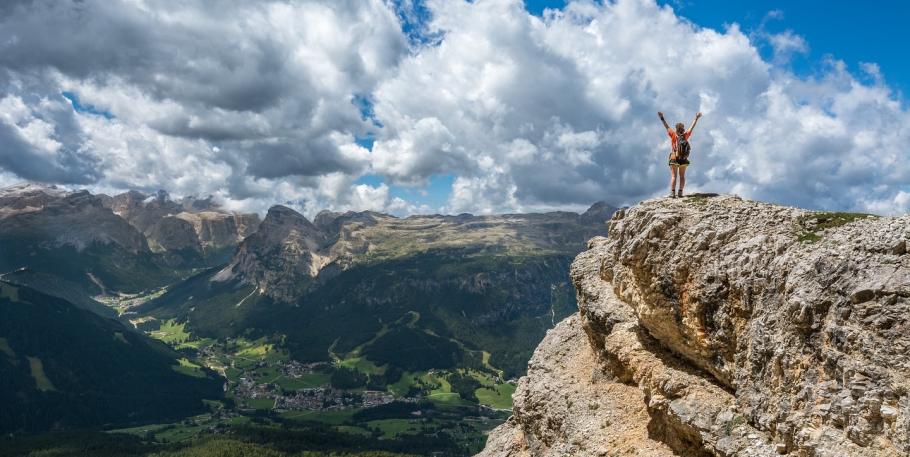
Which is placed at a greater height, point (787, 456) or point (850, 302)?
point (850, 302)

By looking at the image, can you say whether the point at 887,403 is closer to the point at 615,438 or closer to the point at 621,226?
the point at 615,438

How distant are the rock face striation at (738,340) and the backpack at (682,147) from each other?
3176 mm

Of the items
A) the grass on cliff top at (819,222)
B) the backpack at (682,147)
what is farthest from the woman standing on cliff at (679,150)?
the grass on cliff top at (819,222)

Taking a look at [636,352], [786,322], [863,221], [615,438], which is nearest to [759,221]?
[863,221]

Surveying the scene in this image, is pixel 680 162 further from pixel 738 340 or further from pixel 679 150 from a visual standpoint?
pixel 738 340

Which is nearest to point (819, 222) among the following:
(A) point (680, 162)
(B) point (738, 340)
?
(B) point (738, 340)

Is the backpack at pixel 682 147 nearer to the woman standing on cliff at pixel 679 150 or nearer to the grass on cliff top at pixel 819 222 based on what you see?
the woman standing on cliff at pixel 679 150

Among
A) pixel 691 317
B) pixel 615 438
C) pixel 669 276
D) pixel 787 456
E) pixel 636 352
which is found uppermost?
pixel 669 276

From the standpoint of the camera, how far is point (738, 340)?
24750 millimetres

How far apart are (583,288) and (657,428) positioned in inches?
595

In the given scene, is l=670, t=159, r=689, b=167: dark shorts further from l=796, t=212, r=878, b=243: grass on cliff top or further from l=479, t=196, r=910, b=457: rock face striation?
l=796, t=212, r=878, b=243: grass on cliff top

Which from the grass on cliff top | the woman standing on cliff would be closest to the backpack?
the woman standing on cliff

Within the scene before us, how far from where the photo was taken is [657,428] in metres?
29.2

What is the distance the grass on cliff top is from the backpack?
33.3ft
